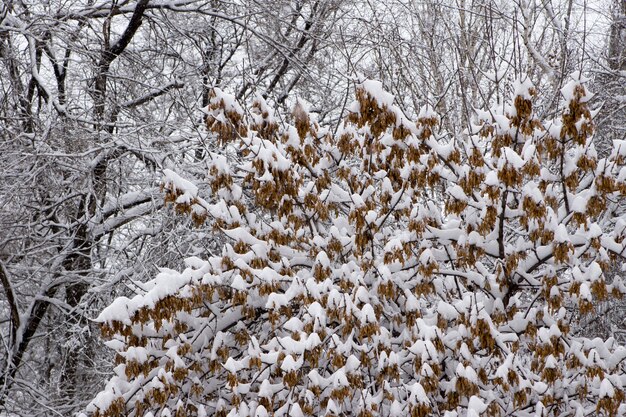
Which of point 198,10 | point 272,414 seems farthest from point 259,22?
point 272,414

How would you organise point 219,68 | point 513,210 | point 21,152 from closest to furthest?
point 513,210 → point 21,152 → point 219,68

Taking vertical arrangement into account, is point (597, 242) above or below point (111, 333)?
above

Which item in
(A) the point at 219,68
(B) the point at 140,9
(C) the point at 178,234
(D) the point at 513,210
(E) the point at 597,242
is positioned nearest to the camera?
(E) the point at 597,242

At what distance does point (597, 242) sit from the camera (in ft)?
14.3

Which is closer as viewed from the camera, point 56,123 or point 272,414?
point 272,414

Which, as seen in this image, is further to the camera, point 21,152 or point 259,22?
point 259,22

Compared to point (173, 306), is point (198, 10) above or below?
above

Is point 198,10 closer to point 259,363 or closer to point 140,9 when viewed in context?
point 140,9

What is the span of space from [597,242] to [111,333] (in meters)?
2.88

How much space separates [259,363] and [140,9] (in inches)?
202

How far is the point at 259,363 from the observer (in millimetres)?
4418

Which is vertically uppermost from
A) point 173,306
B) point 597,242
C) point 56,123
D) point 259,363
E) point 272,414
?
point 56,123

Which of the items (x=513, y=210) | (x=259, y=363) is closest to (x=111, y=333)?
(x=259, y=363)

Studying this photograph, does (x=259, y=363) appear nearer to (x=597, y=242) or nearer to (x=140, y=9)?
(x=597, y=242)
